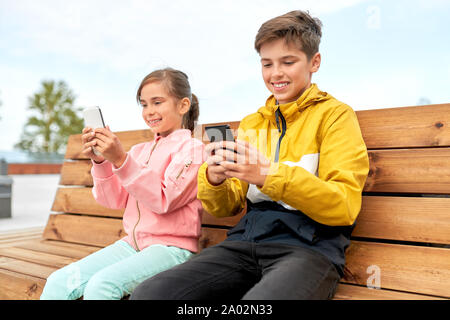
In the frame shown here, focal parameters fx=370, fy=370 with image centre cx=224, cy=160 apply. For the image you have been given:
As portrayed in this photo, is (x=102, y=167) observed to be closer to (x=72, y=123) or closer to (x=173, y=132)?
(x=173, y=132)

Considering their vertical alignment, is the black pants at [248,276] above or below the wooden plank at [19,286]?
above

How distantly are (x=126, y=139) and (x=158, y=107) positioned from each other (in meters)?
0.71

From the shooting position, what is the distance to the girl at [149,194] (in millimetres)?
1439

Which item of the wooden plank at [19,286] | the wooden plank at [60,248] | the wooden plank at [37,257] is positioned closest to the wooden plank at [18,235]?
the wooden plank at [60,248]

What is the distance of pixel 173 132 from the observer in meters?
1.87

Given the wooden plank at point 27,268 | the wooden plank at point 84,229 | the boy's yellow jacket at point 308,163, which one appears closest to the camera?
the boy's yellow jacket at point 308,163

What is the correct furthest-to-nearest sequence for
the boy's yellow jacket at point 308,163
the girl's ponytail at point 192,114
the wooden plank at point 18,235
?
the wooden plank at point 18,235 → the girl's ponytail at point 192,114 → the boy's yellow jacket at point 308,163

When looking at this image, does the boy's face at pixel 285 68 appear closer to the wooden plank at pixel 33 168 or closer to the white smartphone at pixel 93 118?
the white smartphone at pixel 93 118

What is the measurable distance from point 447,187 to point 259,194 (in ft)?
2.56

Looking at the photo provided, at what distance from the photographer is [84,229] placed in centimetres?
247

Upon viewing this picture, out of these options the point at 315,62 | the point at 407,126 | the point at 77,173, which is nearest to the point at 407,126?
the point at 407,126

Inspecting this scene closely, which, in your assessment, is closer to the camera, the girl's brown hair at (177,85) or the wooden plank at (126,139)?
the girl's brown hair at (177,85)

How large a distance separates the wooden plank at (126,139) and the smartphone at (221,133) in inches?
45.6
